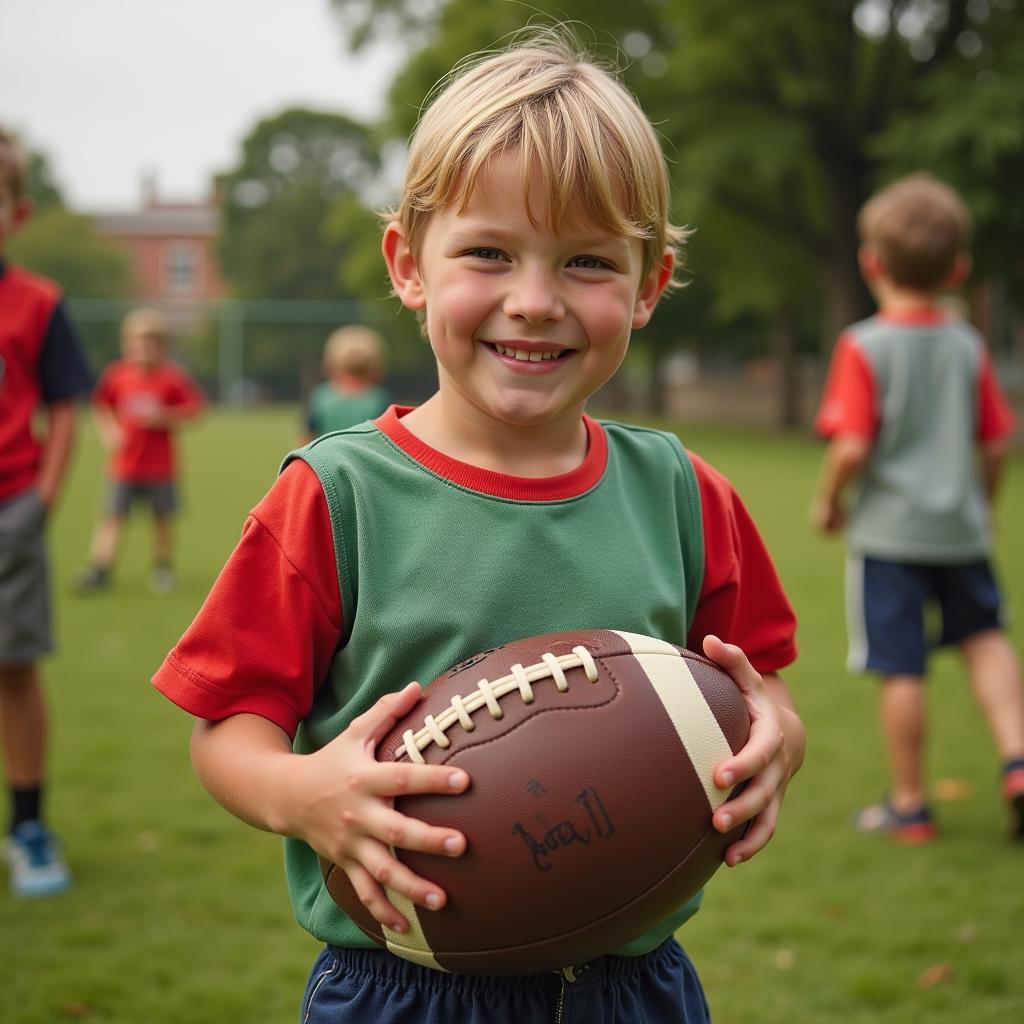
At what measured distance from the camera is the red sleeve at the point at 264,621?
1932 mm

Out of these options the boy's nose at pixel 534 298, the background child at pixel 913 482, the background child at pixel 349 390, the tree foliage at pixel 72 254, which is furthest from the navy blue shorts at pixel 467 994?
the tree foliage at pixel 72 254

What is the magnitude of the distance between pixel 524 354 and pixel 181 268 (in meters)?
70.1

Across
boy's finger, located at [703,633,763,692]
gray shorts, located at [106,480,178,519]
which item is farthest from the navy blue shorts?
gray shorts, located at [106,480,178,519]

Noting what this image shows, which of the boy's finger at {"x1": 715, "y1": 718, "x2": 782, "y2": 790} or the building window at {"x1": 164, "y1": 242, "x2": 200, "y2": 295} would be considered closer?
the boy's finger at {"x1": 715, "y1": 718, "x2": 782, "y2": 790}

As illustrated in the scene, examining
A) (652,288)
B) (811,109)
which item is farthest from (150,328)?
(811,109)

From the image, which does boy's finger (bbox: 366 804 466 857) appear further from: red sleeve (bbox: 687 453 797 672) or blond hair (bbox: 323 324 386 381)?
blond hair (bbox: 323 324 386 381)

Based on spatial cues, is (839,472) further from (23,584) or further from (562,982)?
(562,982)

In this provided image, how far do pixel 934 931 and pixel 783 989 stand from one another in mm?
A: 640

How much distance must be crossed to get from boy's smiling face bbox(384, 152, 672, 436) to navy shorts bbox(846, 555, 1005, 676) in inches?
123

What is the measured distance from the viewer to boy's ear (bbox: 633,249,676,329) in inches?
87.0

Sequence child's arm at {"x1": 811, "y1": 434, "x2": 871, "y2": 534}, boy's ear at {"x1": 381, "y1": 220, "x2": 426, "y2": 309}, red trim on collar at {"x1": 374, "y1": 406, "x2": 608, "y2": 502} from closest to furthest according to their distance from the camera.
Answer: red trim on collar at {"x1": 374, "y1": 406, "x2": 608, "y2": 502}, boy's ear at {"x1": 381, "y1": 220, "x2": 426, "y2": 309}, child's arm at {"x1": 811, "y1": 434, "x2": 871, "y2": 534}

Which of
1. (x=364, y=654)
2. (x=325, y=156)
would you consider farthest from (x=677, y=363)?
(x=364, y=654)

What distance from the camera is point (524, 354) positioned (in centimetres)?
202

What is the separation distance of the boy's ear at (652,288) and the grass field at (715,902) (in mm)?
2059
